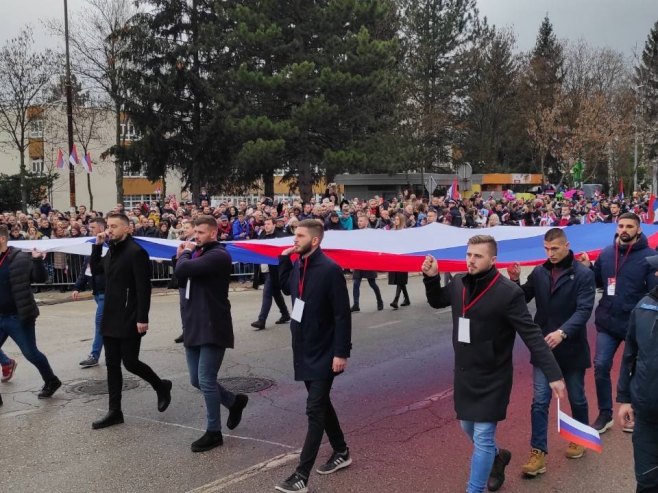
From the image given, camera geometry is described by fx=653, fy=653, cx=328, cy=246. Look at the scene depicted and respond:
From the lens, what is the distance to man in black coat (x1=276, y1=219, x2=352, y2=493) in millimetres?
4703

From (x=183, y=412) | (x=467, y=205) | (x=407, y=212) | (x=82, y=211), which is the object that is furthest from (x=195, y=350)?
(x=467, y=205)

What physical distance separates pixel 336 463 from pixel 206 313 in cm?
159

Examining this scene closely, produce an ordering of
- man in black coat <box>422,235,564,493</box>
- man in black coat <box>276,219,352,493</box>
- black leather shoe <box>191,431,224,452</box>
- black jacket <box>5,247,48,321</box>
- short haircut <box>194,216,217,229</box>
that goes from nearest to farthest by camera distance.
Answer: man in black coat <box>422,235,564,493</box> < man in black coat <box>276,219,352,493</box> < black leather shoe <box>191,431,224,452</box> < short haircut <box>194,216,217,229</box> < black jacket <box>5,247,48,321</box>

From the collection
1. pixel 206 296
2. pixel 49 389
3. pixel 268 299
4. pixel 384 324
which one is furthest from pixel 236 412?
pixel 384 324

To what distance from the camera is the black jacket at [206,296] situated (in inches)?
211

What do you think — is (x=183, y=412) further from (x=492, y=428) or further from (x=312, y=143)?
(x=312, y=143)

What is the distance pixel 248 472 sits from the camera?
490 cm

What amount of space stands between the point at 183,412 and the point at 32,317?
2.00 meters

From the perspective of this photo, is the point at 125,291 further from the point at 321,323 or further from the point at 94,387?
the point at 321,323

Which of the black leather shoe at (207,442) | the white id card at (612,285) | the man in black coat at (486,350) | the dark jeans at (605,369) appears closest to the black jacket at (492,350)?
the man in black coat at (486,350)

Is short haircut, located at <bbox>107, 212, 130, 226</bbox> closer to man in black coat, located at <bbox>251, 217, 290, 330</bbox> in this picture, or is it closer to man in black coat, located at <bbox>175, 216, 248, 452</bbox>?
man in black coat, located at <bbox>175, 216, 248, 452</bbox>

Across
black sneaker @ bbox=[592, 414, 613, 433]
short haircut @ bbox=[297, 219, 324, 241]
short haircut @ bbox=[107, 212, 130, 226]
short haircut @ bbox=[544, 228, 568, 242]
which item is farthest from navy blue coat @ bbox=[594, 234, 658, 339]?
short haircut @ bbox=[107, 212, 130, 226]

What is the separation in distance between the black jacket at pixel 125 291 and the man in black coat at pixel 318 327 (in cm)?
178

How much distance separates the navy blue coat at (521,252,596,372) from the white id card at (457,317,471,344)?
1184 mm
